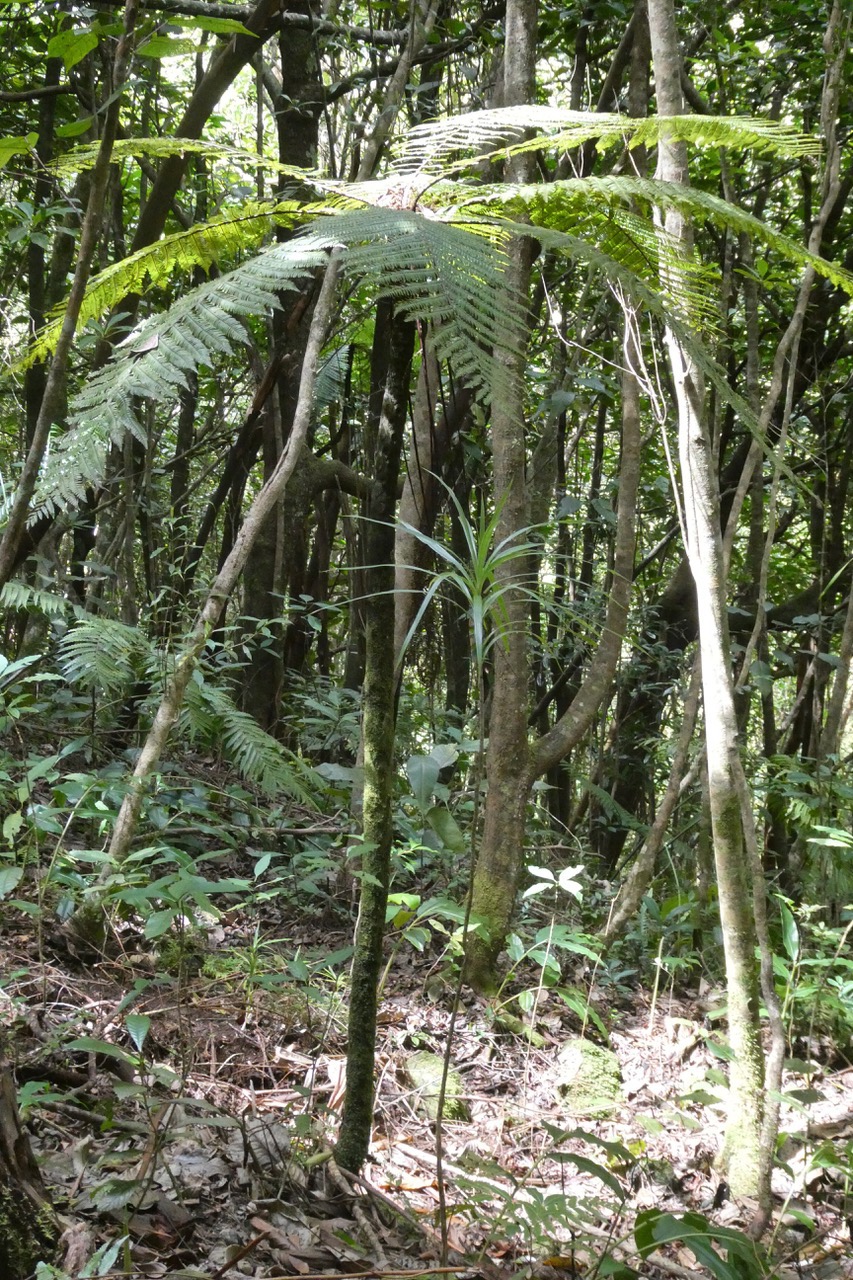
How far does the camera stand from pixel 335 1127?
231cm

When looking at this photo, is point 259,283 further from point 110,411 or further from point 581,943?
point 581,943

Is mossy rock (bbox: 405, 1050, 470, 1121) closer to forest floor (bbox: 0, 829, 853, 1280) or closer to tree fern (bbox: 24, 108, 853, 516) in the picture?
forest floor (bbox: 0, 829, 853, 1280)

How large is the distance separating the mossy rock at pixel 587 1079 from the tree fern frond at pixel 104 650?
1914 millimetres

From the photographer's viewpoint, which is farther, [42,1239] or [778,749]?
[778,749]

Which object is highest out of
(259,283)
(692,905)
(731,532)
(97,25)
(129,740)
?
(97,25)

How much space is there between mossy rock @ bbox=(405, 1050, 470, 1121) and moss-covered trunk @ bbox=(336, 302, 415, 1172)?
0.91 m

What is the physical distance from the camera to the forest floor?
5.87 ft

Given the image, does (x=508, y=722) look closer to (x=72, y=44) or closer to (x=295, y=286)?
(x=295, y=286)

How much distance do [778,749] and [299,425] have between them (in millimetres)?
5553

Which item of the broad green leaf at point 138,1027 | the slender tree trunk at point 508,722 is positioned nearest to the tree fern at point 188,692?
the slender tree trunk at point 508,722

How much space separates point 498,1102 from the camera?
2852 millimetres

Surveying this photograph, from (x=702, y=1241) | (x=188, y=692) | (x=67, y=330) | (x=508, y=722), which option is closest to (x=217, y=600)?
(x=188, y=692)

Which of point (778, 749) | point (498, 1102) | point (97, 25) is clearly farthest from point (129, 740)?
point (778, 749)

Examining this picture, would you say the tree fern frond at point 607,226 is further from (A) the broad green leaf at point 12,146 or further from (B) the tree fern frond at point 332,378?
(B) the tree fern frond at point 332,378
